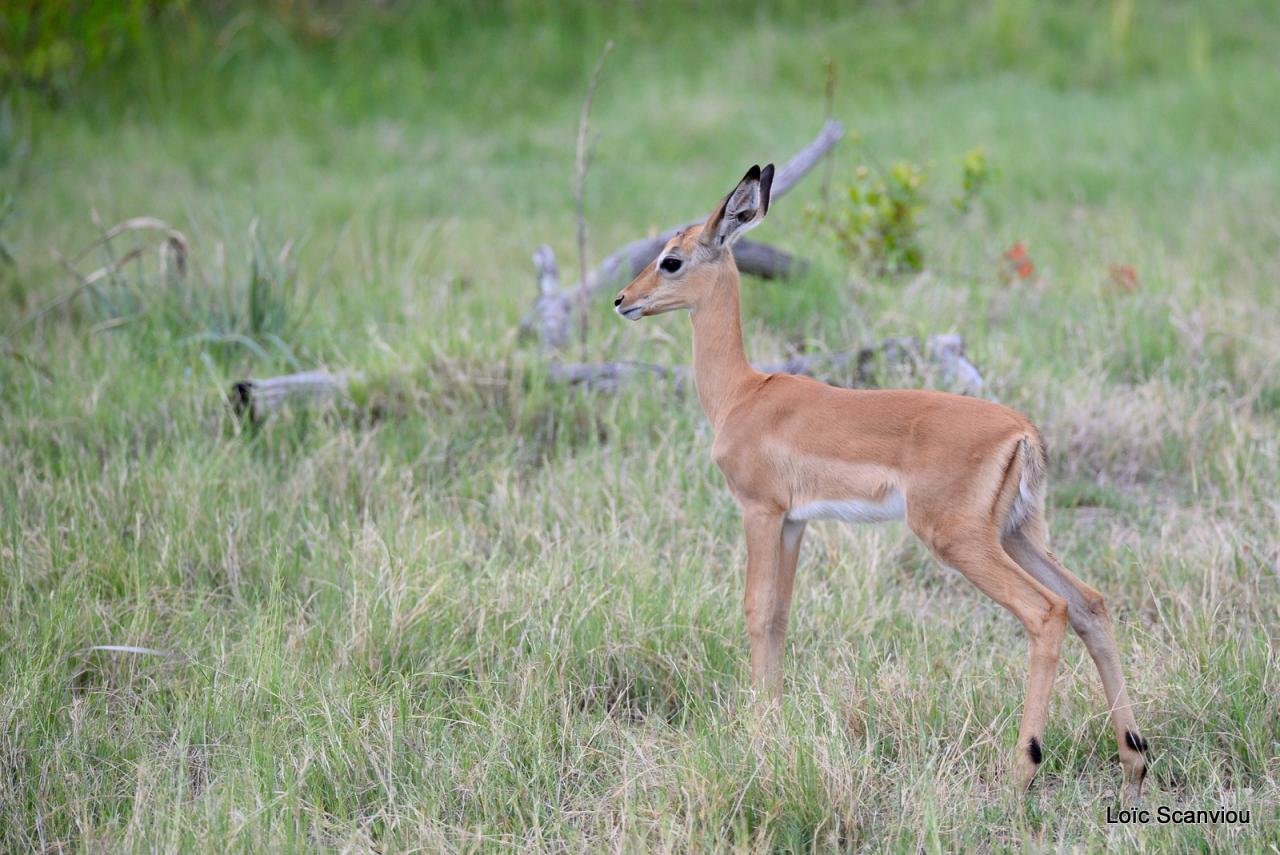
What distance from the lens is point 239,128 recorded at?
11664 mm

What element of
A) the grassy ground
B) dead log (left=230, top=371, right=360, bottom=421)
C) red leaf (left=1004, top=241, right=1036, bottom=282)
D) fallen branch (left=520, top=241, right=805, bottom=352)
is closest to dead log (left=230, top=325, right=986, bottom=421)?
dead log (left=230, top=371, right=360, bottom=421)

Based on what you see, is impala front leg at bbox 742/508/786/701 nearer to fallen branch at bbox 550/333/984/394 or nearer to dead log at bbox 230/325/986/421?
dead log at bbox 230/325/986/421

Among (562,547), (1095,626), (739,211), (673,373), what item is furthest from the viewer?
(673,373)

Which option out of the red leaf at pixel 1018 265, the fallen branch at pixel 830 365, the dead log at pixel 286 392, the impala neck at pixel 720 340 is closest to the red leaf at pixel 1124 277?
the red leaf at pixel 1018 265

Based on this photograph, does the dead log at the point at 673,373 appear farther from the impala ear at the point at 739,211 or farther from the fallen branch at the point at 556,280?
the impala ear at the point at 739,211

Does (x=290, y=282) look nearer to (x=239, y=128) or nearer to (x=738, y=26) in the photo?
(x=239, y=128)

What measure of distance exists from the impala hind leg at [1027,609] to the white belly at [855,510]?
0.52ft

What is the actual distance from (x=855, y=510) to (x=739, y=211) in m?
0.94

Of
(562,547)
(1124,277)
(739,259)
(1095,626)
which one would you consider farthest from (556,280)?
(1095,626)

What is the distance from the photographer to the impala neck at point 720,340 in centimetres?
377

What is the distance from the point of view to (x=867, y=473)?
3.27 meters

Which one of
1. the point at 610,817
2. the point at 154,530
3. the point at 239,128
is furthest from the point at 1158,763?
the point at 239,128

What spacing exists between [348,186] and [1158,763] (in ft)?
26.7

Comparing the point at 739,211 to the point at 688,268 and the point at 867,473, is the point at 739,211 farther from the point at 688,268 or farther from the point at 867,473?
the point at 867,473
